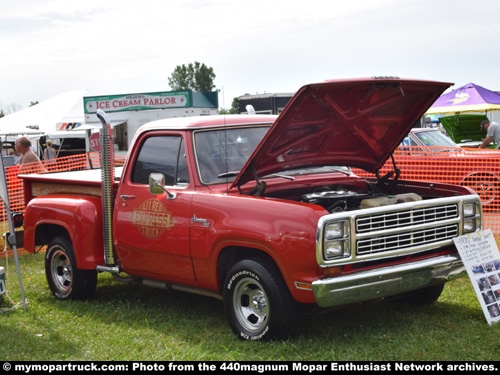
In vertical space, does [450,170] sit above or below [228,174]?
below

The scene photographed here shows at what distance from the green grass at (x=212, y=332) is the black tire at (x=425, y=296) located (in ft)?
0.27

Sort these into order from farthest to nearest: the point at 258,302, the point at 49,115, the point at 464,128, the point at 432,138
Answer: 1. the point at 49,115
2. the point at 464,128
3. the point at 432,138
4. the point at 258,302

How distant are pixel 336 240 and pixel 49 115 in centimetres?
2907

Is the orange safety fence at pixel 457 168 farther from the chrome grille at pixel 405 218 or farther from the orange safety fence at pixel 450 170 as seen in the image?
the chrome grille at pixel 405 218

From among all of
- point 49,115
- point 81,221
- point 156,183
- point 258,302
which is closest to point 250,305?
point 258,302

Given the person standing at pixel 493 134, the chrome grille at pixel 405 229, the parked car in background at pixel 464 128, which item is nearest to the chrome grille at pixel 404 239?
the chrome grille at pixel 405 229

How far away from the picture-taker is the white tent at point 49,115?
30766mm

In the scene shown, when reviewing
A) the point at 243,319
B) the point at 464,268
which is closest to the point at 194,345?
the point at 243,319

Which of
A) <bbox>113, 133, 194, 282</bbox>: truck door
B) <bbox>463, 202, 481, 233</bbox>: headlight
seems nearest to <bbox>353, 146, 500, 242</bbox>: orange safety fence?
<bbox>463, 202, 481, 233</bbox>: headlight

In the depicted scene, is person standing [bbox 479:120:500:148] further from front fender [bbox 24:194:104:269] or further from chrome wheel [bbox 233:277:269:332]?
chrome wheel [bbox 233:277:269:332]

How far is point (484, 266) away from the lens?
5.87m

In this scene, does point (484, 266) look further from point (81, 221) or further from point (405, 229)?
point (81, 221)

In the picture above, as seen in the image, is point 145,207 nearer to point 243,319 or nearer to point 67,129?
point 243,319

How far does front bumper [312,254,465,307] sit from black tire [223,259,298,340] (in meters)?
0.38
